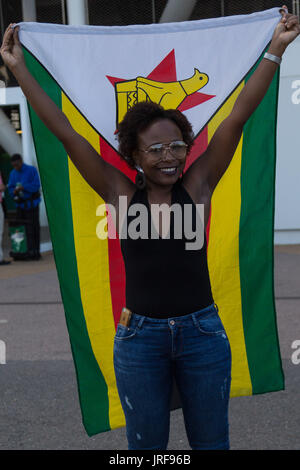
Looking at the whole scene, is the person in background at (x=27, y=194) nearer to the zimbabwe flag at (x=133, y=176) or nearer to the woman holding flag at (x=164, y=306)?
the zimbabwe flag at (x=133, y=176)

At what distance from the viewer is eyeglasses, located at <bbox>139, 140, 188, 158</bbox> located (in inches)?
85.0

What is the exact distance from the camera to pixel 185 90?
9.96 ft

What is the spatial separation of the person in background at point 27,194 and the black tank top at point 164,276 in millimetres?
8878

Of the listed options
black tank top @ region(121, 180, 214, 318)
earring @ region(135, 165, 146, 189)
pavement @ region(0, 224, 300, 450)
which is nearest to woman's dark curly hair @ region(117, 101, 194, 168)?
earring @ region(135, 165, 146, 189)

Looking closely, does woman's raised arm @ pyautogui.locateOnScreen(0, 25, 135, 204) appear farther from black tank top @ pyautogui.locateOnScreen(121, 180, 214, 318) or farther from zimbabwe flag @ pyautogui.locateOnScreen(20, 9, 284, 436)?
zimbabwe flag @ pyautogui.locateOnScreen(20, 9, 284, 436)

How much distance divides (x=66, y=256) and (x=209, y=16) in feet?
35.6

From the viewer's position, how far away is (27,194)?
10.8 m

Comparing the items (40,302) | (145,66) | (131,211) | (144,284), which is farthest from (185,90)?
(40,302)

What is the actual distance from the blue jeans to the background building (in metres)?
9.27

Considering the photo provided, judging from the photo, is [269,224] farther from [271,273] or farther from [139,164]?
[139,164]

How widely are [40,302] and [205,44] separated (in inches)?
199

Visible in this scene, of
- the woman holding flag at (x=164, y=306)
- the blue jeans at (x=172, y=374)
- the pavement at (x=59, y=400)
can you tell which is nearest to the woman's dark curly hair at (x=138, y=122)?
the woman holding flag at (x=164, y=306)

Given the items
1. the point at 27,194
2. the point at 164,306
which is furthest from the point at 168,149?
the point at 27,194

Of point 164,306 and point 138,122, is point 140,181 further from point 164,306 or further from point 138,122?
point 164,306
